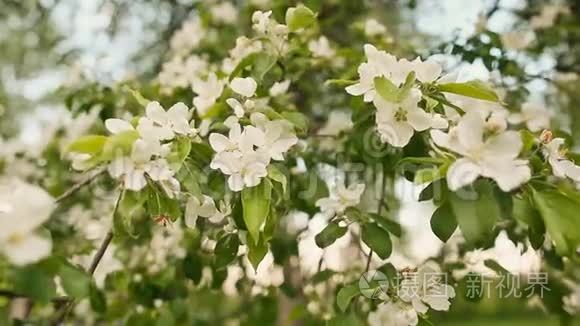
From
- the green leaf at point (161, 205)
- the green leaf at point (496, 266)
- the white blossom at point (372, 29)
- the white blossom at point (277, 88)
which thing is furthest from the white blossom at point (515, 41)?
the green leaf at point (161, 205)

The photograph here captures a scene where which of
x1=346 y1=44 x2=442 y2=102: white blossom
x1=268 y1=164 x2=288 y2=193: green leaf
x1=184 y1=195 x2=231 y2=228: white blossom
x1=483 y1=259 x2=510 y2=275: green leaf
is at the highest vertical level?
x1=346 y1=44 x2=442 y2=102: white blossom

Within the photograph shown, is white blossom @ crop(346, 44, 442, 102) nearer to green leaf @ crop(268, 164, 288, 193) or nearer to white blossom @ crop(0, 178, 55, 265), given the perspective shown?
green leaf @ crop(268, 164, 288, 193)

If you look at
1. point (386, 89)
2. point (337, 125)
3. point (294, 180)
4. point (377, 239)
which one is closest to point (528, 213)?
point (386, 89)

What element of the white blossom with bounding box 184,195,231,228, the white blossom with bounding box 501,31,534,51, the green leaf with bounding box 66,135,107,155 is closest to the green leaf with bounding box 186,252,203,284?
the white blossom with bounding box 184,195,231,228

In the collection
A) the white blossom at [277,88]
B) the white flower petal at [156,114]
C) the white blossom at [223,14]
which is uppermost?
the white blossom at [223,14]

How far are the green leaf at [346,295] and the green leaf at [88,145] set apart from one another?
0.49 m

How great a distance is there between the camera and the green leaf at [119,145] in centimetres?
107

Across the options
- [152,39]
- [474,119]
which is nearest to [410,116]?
[474,119]

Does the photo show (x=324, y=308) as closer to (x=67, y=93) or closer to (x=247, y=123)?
(x=247, y=123)

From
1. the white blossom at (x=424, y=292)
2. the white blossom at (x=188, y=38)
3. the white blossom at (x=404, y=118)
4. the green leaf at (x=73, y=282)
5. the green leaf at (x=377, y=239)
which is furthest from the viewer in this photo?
the white blossom at (x=188, y=38)

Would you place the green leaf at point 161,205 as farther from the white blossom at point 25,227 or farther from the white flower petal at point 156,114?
the white blossom at point 25,227

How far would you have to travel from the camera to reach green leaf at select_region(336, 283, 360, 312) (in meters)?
1.26

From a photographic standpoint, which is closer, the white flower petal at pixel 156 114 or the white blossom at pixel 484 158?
the white blossom at pixel 484 158

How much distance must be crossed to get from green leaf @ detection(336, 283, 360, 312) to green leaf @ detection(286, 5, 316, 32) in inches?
22.4
